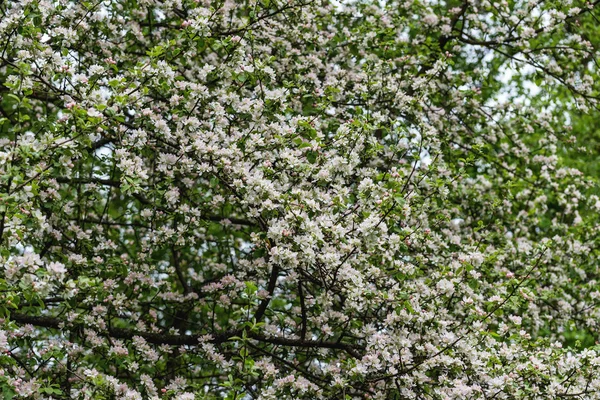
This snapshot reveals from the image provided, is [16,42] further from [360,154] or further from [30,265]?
[360,154]

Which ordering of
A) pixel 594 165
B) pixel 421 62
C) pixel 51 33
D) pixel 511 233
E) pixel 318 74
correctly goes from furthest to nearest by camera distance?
pixel 594 165, pixel 511 233, pixel 421 62, pixel 318 74, pixel 51 33

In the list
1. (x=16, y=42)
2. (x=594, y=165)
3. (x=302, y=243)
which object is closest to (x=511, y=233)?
(x=594, y=165)

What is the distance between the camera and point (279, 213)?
Result: 4.36 meters

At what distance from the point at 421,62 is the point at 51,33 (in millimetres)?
4007

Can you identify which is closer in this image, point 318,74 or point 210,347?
point 210,347

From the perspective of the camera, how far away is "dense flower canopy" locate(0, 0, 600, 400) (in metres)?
4.18

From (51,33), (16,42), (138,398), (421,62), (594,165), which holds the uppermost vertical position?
(594,165)

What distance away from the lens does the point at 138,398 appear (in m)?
4.22

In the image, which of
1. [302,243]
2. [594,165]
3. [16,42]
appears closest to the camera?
[302,243]

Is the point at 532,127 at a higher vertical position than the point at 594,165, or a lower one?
lower

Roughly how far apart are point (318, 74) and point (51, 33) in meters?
2.70

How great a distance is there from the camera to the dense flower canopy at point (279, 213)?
4.18 meters

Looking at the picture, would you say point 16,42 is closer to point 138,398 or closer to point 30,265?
point 30,265

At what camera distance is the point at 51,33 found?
5059mm
